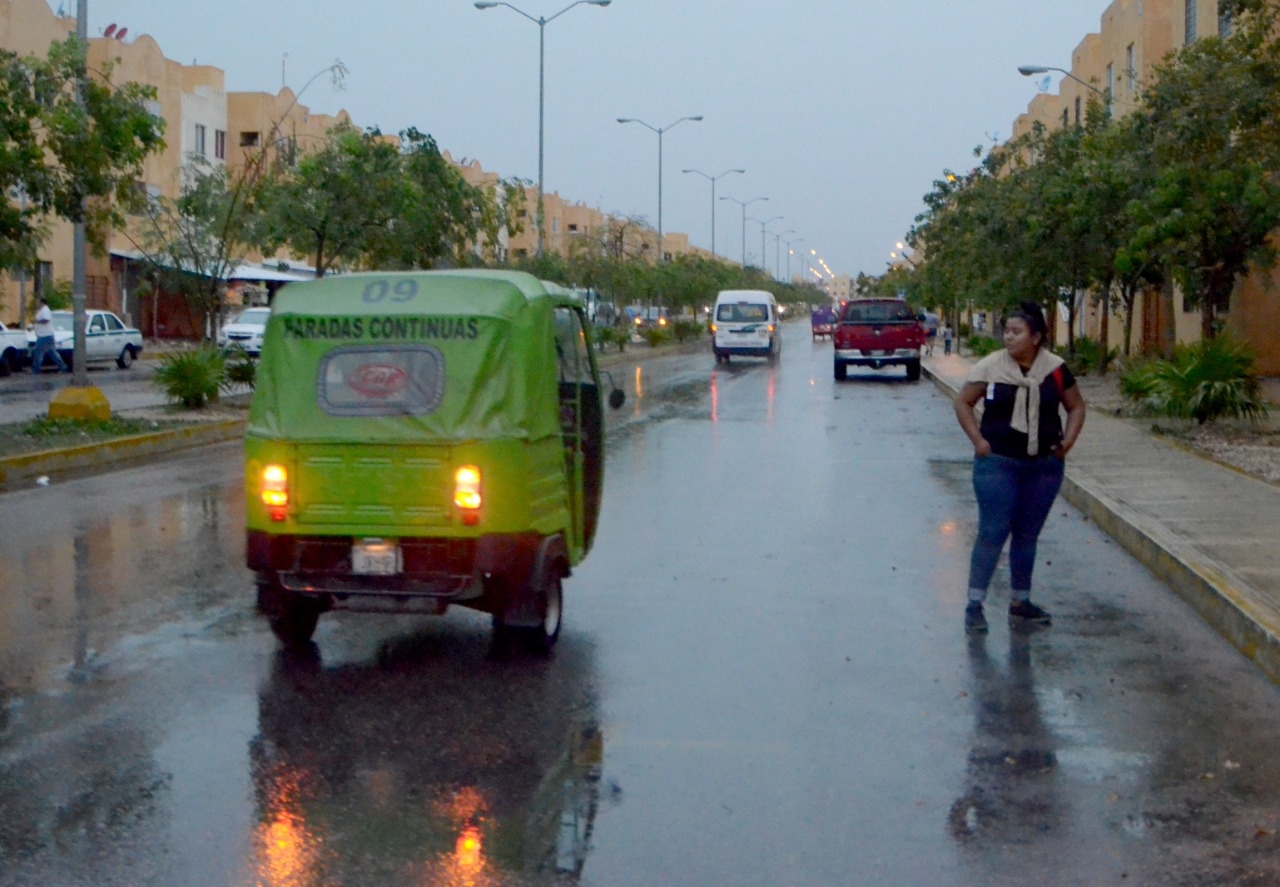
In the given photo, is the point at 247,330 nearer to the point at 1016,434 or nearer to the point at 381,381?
A: the point at 381,381

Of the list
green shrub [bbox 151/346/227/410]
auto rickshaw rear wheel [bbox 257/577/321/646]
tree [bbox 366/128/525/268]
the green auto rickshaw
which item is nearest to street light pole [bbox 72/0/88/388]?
green shrub [bbox 151/346/227/410]

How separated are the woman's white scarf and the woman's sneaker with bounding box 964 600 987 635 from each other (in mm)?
958

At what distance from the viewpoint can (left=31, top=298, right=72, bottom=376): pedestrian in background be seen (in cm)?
3409

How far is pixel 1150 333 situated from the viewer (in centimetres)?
4331

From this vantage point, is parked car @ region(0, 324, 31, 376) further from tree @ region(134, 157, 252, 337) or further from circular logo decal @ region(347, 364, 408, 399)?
circular logo decal @ region(347, 364, 408, 399)

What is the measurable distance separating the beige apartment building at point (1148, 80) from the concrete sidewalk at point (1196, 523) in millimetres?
10843

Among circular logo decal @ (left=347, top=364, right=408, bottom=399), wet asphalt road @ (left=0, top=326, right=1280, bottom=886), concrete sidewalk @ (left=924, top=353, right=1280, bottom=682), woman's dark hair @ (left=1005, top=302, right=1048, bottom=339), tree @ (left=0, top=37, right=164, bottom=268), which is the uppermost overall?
tree @ (left=0, top=37, right=164, bottom=268)

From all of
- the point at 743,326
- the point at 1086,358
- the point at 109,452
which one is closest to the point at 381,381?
the point at 109,452

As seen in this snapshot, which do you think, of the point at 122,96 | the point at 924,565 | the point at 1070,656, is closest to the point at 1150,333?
the point at 122,96

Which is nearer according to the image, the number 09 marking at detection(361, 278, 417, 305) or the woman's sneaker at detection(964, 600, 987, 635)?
the number 09 marking at detection(361, 278, 417, 305)

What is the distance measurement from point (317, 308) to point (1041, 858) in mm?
4605

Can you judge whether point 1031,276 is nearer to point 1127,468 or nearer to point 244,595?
point 1127,468

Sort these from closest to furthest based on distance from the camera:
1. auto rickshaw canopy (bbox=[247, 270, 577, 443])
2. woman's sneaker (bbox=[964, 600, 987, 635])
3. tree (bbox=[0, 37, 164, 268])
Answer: auto rickshaw canopy (bbox=[247, 270, 577, 443]) → woman's sneaker (bbox=[964, 600, 987, 635]) → tree (bbox=[0, 37, 164, 268])

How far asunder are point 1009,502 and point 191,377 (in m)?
17.4
